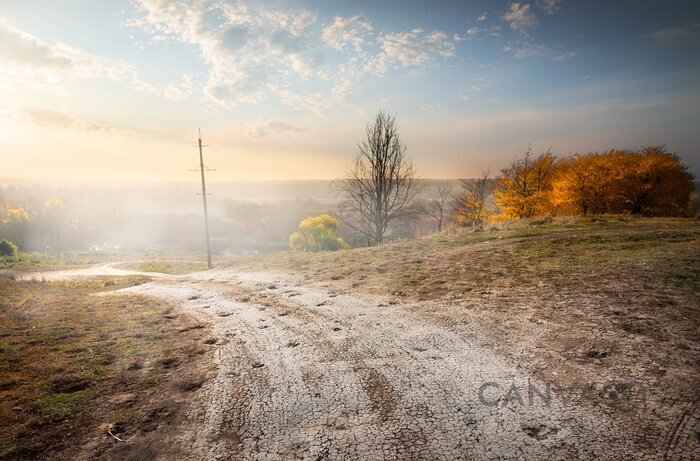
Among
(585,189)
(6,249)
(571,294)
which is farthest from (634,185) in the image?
(6,249)

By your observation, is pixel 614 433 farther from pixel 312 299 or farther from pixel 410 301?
pixel 312 299

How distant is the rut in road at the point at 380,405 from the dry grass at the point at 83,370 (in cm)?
72

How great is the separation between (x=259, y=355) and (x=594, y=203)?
30135mm

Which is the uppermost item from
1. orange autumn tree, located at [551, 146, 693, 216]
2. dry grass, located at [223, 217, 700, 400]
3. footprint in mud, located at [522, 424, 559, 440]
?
orange autumn tree, located at [551, 146, 693, 216]

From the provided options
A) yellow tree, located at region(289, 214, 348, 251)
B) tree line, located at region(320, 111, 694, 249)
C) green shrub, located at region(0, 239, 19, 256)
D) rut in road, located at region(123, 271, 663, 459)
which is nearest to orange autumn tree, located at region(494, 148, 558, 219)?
tree line, located at region(320, 111, 694, 249)

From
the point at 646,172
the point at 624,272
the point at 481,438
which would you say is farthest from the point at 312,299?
A: the point at 646,172

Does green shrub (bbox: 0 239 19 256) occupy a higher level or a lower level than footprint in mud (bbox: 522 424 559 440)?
lower

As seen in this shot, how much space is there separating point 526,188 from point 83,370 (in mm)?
38523

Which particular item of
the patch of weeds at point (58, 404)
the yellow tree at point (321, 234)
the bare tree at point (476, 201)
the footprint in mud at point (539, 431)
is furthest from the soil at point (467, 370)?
the yellow tree at point (321, 234)

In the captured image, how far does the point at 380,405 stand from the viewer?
3.55 metres

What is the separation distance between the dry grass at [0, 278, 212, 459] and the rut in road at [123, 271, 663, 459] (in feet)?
2.36

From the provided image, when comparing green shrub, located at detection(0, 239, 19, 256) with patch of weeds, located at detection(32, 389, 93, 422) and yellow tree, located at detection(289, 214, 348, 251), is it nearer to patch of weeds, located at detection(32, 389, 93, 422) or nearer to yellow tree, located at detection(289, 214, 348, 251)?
yellow tree, located at detection(289, 214, 348, 251)

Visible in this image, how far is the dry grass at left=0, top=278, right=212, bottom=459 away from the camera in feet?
11.0

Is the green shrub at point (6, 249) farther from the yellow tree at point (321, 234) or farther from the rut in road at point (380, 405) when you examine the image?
the rut in road at point (380, 405)
